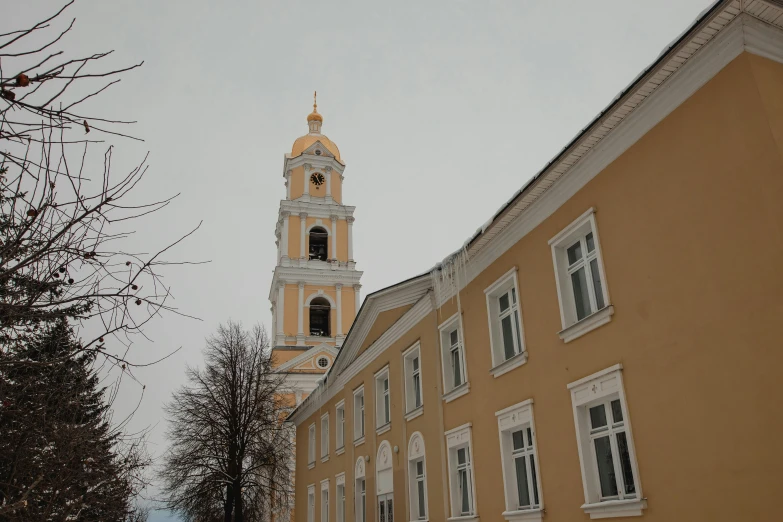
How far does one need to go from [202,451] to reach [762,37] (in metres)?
26.8

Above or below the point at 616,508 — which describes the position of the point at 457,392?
above

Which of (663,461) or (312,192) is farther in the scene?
(312,192)

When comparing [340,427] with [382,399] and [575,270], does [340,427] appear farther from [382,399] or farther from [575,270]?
[575,270]

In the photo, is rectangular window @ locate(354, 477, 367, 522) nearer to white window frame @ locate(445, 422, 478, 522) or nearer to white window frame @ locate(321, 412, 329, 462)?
white window frame @ locate(321, 412, 329, 462)

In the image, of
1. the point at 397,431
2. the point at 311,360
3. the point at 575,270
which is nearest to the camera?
the point at 575,270

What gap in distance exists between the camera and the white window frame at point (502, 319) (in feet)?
39.6

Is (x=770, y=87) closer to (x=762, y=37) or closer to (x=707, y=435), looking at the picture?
(x=762, y=37)

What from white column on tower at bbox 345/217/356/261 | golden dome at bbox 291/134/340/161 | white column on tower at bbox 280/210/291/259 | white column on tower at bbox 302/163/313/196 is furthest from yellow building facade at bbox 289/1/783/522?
golden dome at bbox 291/134/340/161

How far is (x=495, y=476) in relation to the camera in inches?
486

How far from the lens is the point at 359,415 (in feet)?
70.2

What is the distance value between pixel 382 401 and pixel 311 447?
9551 mm

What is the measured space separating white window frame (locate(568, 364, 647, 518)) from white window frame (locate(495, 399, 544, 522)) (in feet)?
4.17

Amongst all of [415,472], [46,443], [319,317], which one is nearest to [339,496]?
[415,472]

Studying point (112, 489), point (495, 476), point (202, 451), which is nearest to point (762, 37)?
point (495, 476)
